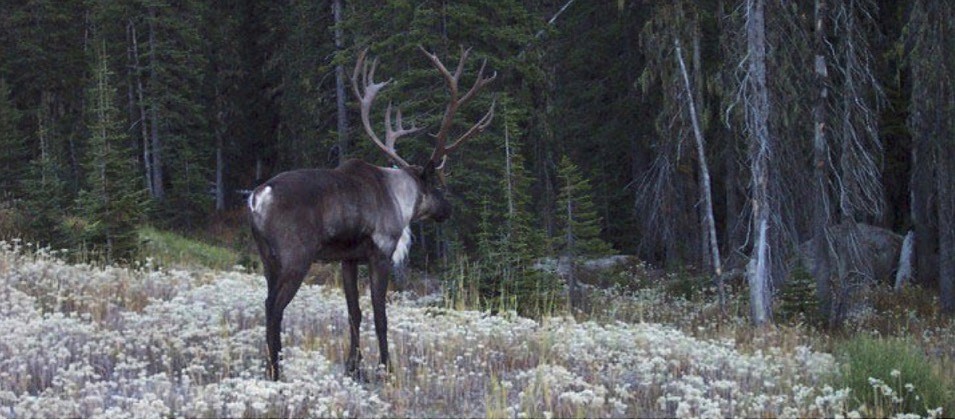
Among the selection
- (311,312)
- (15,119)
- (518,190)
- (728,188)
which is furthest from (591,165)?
(311,312)

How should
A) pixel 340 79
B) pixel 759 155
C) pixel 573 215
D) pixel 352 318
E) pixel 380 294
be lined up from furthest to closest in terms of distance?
1. pixel 340 79
2. pixel 573 215
3. pixel 759 155
4. pixel 352 318
5. pixel 380 294

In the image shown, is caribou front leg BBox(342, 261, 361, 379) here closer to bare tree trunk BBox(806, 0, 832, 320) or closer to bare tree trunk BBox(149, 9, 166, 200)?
bare tree trunk BBox(806, 0, 832, 320)

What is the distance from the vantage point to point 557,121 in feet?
88.3

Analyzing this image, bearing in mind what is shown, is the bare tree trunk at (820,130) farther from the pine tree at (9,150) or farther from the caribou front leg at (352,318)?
the pine tree at (9,150)

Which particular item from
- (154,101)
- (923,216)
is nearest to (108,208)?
(923,216)

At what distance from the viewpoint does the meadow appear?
7.09 metres

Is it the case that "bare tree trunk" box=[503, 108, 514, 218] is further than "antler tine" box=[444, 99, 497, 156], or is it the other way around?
"bare tree trunk" box=[503, 108, 514, 218]

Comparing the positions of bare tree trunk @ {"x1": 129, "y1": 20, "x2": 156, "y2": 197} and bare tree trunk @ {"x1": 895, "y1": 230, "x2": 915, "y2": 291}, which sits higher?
bare tree trunk @ {"x1": 129, "y1": 20, "x2": 156, "y2": 197}

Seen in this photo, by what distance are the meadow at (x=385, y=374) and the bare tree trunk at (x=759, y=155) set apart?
401 centimetres

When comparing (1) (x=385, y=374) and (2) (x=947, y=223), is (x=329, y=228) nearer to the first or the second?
(1) (x=385, y=374)

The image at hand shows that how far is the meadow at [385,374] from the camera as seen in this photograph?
7.09 meters

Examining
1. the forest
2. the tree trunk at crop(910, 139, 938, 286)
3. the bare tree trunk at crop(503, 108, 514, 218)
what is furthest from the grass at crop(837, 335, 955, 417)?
the tree trunk at crop(910, 139, 938, 286)

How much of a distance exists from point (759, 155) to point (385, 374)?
28.3ft

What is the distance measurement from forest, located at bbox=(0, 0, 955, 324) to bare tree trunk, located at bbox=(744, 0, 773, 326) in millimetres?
38
